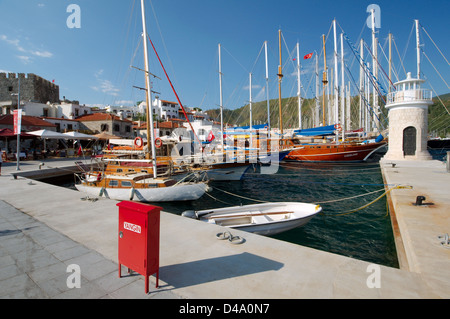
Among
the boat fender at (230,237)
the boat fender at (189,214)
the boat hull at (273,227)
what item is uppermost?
the boat fender at (230,237)

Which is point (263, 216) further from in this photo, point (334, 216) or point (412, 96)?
point (412, 96)

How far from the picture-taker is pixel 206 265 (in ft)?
14.0

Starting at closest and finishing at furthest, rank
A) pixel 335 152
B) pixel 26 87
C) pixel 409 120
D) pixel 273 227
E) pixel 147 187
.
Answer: pixel 273 227 → pixel 147 187 → pixel 409 120 → pixel 335 152 → pixel 26 87

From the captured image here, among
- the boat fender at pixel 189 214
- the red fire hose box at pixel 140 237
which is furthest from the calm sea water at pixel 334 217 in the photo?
the red fire hose box at pixel 140 237

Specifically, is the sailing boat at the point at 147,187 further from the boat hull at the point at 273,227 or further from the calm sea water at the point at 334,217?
the boat hull at the point at 273,227

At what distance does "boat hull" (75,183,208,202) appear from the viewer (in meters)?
13.0

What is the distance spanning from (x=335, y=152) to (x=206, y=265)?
3108 cm

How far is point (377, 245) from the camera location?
791 cm

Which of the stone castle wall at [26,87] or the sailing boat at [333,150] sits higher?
the stone castle wall at [26,87]

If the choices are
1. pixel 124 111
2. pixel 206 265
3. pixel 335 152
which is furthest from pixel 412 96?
pixel 124 111

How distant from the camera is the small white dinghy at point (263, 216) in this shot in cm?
791

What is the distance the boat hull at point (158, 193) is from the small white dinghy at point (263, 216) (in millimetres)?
4730

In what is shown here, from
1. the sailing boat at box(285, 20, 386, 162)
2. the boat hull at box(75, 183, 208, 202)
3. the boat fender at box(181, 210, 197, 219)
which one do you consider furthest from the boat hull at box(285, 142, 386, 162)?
the boat fender at box(181, 210, 197, 219)

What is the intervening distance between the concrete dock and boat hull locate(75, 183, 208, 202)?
19.4ft
